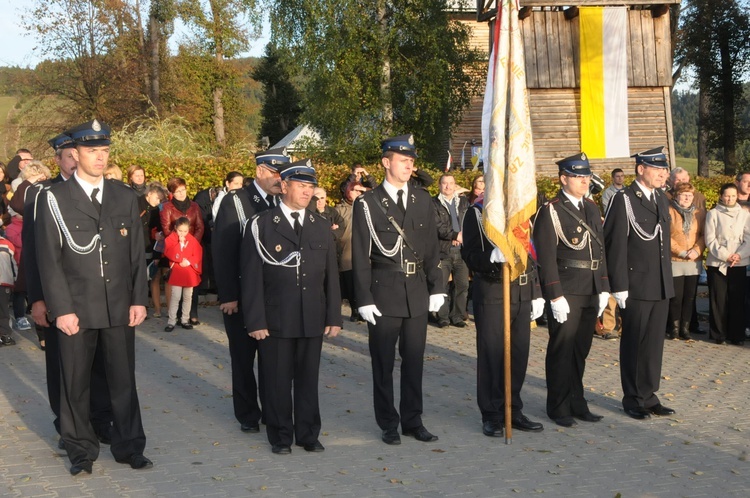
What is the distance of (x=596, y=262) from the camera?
8062 millimetres

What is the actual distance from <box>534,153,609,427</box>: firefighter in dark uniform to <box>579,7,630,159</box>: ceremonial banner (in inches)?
686

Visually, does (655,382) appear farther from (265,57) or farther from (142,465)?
(265,57)

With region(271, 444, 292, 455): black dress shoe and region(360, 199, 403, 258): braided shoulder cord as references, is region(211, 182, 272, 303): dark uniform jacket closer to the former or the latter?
region(360, 199, 403, 258): braided shoulder cord

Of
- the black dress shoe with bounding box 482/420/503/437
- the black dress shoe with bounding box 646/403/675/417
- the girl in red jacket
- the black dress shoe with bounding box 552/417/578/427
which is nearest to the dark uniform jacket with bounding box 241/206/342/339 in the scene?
the black dress shoe with bounding box 482/420/503/437

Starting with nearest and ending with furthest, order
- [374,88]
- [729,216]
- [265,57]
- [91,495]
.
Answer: [91,495] < [729,216] < [374,88] < [265,57]

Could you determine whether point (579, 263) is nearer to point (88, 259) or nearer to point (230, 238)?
point (230, 238)

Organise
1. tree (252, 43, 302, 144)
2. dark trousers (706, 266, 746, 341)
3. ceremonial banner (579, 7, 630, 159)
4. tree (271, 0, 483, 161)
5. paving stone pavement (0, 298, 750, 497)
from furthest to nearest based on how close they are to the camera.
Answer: tree (252, 43, 302, 144), tree (271, 0, 483, 161), ceremonial banner (579, 7, 630, 159), dark trousers (706, 266, 746, 341), paving stone pavement (0, 298, 750, 497)

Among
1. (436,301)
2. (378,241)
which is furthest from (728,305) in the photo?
(378,241)

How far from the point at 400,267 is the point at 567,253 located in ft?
5.19

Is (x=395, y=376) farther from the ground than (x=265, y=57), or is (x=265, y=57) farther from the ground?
(x=265, y=57)

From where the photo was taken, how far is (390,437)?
7273 mm

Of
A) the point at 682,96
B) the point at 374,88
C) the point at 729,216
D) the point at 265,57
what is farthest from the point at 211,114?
the point at 682,96

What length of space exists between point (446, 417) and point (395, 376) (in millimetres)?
1622

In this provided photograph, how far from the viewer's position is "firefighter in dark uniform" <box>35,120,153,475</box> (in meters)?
6.32
